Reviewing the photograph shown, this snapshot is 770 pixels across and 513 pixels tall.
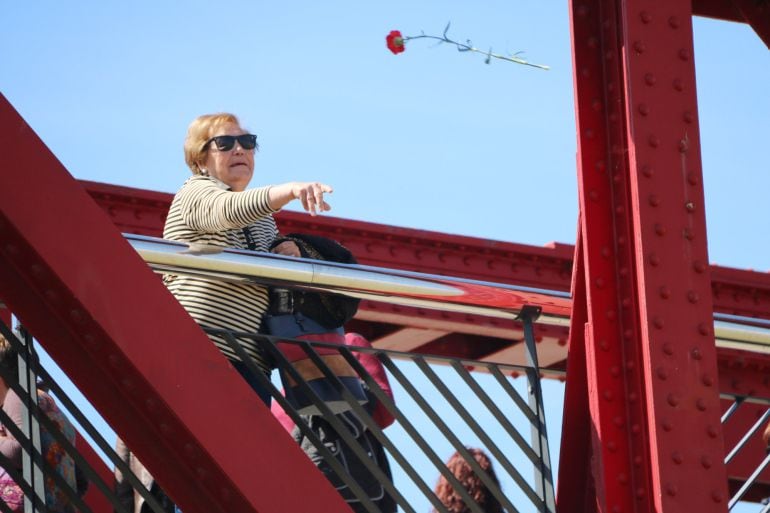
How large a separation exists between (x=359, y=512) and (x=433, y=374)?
Result: 46.0 inches

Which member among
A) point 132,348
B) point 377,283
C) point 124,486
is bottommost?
point 132,348

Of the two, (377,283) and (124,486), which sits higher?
(377,283)

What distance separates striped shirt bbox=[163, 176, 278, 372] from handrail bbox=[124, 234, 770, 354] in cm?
79

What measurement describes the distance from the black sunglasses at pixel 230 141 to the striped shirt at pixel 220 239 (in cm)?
28

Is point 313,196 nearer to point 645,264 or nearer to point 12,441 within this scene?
point 645,264

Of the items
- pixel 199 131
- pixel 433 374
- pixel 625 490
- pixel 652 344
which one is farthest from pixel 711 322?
pixel 199 131

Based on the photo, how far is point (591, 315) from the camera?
4633 millimetres

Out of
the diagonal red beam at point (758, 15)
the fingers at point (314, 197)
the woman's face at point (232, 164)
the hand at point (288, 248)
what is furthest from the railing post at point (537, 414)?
the woman's face at point (232, 164)

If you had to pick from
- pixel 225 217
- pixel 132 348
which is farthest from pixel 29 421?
pixel 225 217

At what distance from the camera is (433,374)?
4668mm

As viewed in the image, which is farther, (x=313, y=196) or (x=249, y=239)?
(x=249, y=239)

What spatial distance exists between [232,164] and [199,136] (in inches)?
8.3

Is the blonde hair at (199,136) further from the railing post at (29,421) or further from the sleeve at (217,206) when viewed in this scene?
the railing post at (29,421)

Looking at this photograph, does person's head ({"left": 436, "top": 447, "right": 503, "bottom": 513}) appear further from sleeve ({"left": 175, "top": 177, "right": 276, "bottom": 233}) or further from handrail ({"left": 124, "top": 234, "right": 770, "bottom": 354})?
handrail ({"left": 124, "top": 234, "right": 770, "bottom": 354})
